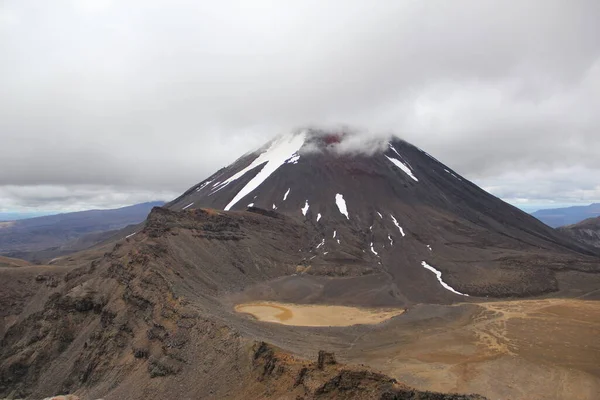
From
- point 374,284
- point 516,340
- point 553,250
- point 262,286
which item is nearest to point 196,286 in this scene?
point 262,286

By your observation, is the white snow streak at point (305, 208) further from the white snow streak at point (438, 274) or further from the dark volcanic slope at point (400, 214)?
the white snow streak at point (438, 274)

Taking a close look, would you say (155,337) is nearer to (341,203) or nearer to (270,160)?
(341,203)

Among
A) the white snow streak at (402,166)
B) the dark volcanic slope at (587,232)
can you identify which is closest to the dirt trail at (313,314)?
the white snow streak at (402,166)

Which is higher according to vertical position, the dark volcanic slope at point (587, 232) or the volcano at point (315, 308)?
the dark volcanic slope at point (587, 232)

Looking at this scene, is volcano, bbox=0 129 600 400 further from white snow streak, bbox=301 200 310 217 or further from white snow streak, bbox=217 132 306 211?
Answer: white snow streak, bbox=217 132 306 211

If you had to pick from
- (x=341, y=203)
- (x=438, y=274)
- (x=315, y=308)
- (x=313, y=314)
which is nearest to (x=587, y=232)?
(x=341, y=203)

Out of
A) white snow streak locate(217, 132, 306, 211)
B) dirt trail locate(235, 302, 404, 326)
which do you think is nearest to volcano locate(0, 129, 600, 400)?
dirt trail locate(235, 302, 404, 326)
